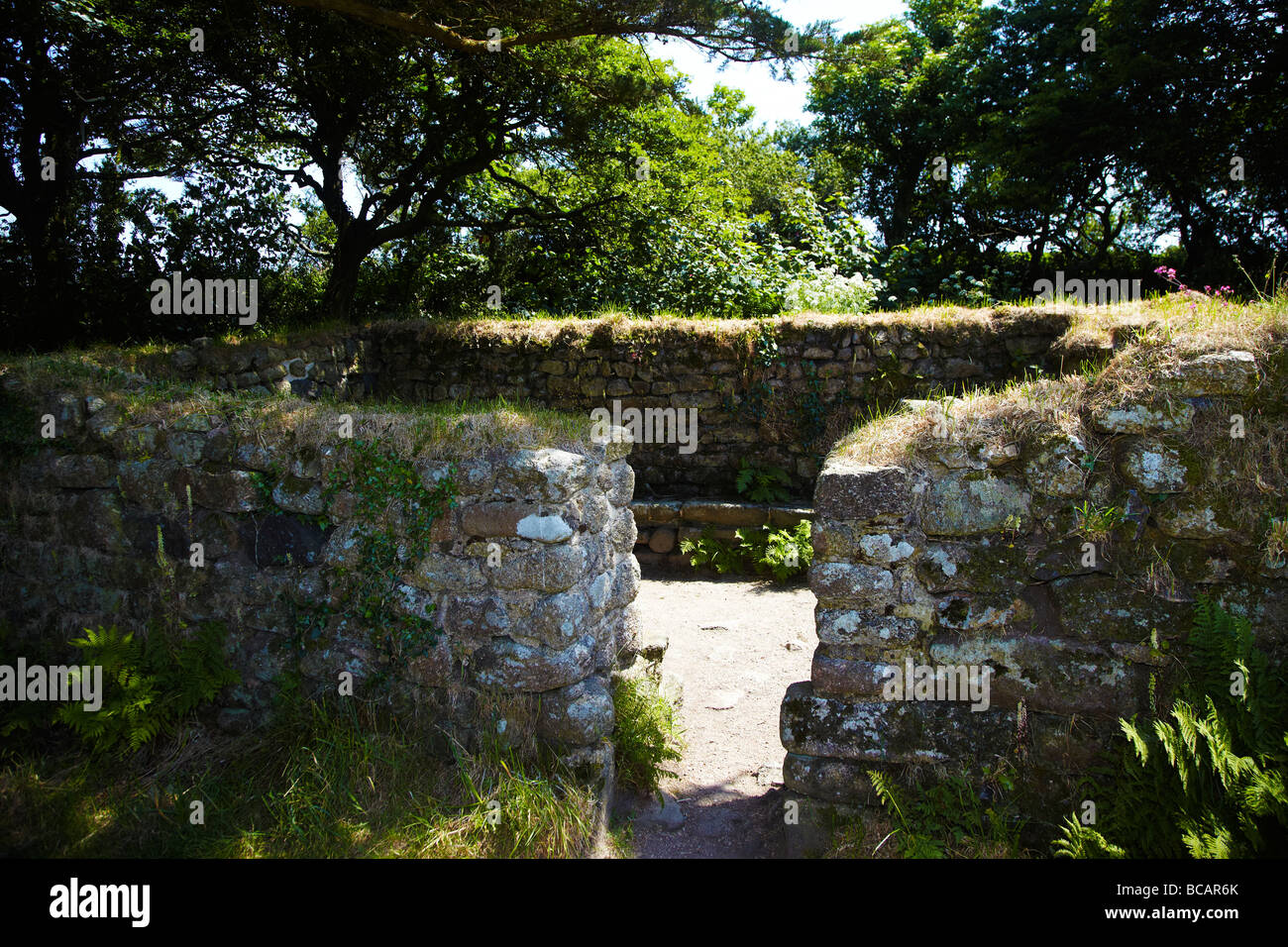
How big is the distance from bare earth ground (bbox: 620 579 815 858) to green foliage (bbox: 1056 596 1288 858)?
1414 millimetres

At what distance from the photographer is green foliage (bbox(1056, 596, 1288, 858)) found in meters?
2.47

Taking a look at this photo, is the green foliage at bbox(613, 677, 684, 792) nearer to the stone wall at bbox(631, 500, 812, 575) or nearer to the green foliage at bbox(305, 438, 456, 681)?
the green foliage at bbox(305, 438, 456, 681)

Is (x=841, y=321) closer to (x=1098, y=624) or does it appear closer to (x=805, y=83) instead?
(x=805, y=83)

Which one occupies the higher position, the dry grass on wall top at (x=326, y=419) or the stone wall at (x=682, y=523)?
the dry grass on wall top at (x=326, y=419)

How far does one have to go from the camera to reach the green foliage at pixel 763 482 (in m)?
8.45

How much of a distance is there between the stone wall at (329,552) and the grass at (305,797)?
199 millimetres

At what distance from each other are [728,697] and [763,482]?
3.77 metres

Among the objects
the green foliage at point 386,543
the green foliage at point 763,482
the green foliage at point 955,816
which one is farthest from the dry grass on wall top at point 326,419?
the green foliage at point 763,482

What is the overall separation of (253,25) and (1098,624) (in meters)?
9.90

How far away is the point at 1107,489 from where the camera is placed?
3072 millimetres

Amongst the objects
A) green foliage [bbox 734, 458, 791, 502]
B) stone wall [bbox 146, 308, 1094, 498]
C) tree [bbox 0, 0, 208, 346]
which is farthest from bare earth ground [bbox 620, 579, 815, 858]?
tree [bbox 0, 0, 208, 346]

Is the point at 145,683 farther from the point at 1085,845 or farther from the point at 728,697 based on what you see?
the point at 1085,845

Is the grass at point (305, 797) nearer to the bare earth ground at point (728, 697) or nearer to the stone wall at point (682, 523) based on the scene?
the bare earth ground at point (728, 697)

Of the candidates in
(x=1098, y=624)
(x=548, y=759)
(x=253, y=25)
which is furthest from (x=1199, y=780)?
(x=253, y=25)
